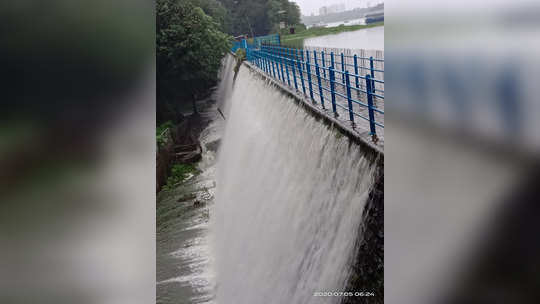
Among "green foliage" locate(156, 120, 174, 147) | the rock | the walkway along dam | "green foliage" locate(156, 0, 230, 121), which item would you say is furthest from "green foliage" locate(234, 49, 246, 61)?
the walkway along dam

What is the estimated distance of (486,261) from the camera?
1147mm

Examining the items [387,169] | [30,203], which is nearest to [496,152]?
[387,169]

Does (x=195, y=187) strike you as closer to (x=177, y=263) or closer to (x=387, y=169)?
(x=177, y=263)

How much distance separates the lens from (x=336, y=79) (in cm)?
593

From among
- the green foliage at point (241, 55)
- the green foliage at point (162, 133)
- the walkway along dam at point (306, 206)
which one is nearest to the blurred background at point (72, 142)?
the walkway along dam at point (306, 206)

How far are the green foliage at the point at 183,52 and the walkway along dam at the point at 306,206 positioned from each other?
3918 mm

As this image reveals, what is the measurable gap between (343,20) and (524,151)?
1.85 metres

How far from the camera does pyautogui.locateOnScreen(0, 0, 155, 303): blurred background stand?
2.53ft

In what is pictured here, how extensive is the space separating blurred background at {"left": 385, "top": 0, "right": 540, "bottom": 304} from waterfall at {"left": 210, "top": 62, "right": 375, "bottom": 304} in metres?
0.85

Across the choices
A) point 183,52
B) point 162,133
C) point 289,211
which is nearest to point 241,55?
point 183,52

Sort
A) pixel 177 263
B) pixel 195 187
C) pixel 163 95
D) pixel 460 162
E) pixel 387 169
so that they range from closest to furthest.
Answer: pixel 460 162, pixel 387 169, pixel 177 263, pixel 195 187, pixel 163 95

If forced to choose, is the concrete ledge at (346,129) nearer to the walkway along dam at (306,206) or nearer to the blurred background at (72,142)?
the walkway along dam at (306,206)

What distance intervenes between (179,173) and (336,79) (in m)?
4.01

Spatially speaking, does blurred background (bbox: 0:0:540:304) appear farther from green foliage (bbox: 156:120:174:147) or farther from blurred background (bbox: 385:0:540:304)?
green foliage (bbox: 156:120:174:147)
